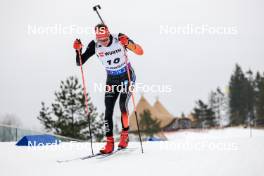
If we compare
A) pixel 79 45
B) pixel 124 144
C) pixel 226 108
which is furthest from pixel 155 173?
pixel 226 108

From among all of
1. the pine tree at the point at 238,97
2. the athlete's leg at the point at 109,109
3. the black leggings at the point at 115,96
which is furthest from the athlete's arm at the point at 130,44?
the pine tree at the point at 238,97

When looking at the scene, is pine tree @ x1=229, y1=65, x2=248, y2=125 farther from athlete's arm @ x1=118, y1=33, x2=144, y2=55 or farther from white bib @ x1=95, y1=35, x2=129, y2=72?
white bib @ x1=95, y1=35, x2=129, y2=72

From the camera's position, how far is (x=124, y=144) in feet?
19.0

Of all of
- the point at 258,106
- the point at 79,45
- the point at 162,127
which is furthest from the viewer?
the point at 162,127

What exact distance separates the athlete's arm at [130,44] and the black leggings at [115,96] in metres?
0.48

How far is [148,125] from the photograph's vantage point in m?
55.1

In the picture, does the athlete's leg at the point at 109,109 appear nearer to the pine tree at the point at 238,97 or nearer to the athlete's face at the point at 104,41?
the athlete's face at the point at 104,41

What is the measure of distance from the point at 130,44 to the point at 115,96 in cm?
98

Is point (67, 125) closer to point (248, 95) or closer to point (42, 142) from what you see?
point (42, 142)

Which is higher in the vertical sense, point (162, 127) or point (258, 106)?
point (258, 106)

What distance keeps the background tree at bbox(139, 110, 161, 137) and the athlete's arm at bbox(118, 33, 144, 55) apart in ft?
162

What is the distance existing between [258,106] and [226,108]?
10.7 meters

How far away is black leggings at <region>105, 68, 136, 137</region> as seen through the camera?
18.8 ft

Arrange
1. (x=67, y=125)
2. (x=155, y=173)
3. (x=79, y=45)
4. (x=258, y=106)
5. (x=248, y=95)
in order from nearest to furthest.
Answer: (x=155, y=173) → (x=79, y=45) → (x=67, y=125) → (x=258, y=106) → (x=248, y=95)
